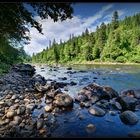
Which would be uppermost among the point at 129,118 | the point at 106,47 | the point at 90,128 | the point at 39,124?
the point at 106,47

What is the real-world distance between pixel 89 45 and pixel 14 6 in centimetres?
4716

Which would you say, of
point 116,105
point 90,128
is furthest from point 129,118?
point 116,105

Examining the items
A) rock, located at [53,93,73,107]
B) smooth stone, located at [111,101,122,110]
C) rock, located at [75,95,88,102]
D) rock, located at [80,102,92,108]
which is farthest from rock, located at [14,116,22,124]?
smooth stone, located at [111,101,122,110]

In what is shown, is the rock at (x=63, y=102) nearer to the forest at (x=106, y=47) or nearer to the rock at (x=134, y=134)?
the rock at (x=134, y=134)

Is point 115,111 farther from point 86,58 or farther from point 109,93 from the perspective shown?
point 86,58

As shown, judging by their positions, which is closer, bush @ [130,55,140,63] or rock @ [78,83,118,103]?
rock @ [78,83,118,103]

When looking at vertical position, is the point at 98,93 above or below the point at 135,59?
below

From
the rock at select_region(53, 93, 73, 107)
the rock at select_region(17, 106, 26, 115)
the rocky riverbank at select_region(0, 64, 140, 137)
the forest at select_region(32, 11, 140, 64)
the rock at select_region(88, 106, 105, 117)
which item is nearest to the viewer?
the rocky riverbank at select_region(0, 64, 140, 137)

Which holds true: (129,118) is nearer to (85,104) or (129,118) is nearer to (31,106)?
(85,104)

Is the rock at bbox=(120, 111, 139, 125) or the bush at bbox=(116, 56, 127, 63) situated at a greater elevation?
the bush at bbox=(116, 56, 127, 63)

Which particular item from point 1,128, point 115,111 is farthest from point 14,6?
point 115,111

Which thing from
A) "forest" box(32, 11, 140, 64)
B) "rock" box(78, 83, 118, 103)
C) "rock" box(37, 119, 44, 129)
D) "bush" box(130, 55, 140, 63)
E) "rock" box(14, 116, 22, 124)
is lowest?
"rock" box(37, 119, 44, 129)

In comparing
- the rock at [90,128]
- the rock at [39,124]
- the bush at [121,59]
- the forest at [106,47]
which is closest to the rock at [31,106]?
the rock at [39,124]

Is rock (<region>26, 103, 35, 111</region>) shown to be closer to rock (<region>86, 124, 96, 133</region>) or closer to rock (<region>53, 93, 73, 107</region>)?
rock (<region>53, 93, 73, 107</region>)
